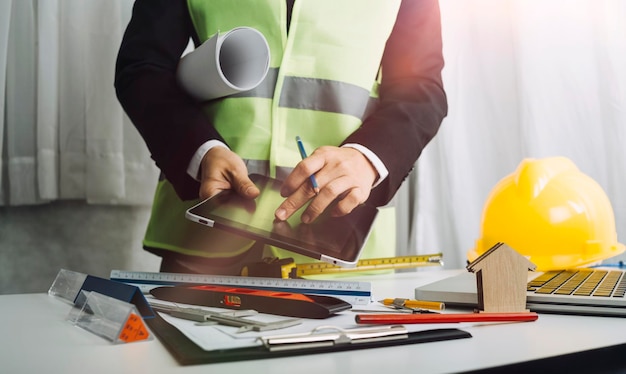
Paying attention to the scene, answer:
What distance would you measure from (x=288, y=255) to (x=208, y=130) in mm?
234

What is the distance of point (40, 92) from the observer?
3.01 ft

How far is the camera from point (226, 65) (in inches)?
35.1

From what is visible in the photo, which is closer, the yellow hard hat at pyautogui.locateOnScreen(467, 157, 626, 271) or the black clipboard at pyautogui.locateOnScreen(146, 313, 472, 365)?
the black clipboard at pyautogui.locateOnScreen(146, 313, 472, 365)

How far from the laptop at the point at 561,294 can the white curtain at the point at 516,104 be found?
20.1 inches

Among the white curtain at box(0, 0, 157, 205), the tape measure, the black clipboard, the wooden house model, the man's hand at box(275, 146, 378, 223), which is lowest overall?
the tape measure

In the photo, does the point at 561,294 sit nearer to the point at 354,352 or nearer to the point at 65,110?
the point at 354,352

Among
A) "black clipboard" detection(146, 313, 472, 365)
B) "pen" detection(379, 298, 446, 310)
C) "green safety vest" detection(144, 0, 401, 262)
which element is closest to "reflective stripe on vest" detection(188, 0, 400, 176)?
"green safety vest" detection(144, 0, 401, 262)

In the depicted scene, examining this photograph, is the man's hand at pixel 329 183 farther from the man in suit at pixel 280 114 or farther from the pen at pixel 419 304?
the pen at pixel 419 304

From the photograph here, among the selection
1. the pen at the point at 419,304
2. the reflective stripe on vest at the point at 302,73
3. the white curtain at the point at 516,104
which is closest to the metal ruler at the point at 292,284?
the pen at the point at 419,304

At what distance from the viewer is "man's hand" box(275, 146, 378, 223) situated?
0.85m

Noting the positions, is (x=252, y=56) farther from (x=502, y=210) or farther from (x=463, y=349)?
(x=463, y=349)

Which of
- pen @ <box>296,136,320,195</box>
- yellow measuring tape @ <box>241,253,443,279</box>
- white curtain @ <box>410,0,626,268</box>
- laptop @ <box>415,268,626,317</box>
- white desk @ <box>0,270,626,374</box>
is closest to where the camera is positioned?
white desk @ <box>0,270,626,374</box>

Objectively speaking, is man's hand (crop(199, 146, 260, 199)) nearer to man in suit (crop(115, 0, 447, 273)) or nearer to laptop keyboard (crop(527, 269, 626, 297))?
man in suit (crop(115, 0, 447, 273))

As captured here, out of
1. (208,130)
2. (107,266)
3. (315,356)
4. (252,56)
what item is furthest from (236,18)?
(315,356)
